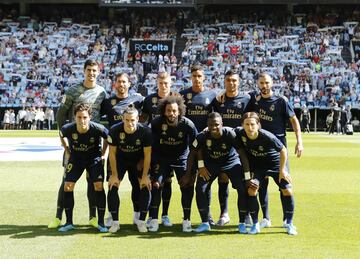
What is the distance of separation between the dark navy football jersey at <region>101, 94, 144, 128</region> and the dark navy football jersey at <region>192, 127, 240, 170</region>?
1193 millimetres

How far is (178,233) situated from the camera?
7969 millimetres

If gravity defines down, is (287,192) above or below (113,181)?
below

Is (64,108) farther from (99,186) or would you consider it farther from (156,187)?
(156,187)

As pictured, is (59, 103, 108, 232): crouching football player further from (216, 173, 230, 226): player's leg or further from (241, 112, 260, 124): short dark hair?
(241, 112, 260, 124): short dark hair

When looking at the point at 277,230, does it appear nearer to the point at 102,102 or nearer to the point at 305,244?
the point at 305,244

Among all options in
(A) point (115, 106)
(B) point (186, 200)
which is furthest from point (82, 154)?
(B) point (186, 200)

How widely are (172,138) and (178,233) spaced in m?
1.30

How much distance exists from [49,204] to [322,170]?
7.96 m

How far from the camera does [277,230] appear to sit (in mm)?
8156

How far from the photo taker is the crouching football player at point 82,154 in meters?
8.16

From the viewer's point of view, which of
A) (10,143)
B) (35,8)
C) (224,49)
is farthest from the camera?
(35,8)

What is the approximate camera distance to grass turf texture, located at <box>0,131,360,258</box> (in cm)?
681

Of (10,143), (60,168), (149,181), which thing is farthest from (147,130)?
(10,143)

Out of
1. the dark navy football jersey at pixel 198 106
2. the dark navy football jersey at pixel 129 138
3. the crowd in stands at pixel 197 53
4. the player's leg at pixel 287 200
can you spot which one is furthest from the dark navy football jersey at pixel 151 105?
the crowd in stands at pixel 197 53
